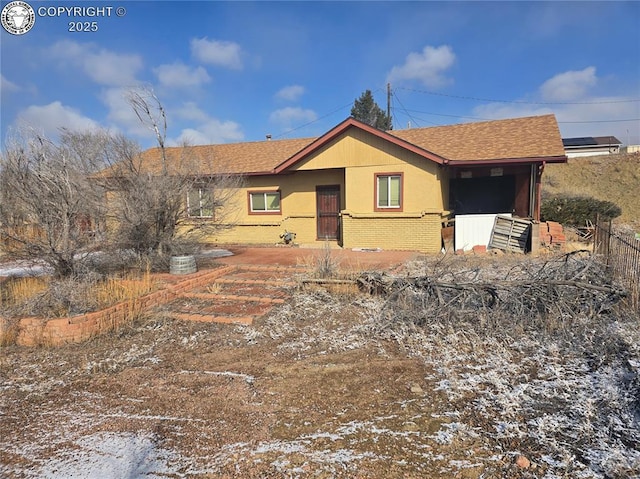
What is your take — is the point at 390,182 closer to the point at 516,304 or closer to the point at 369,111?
the point at 516,304

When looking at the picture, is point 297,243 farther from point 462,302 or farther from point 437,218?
point 462,302

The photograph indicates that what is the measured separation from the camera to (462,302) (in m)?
5.42

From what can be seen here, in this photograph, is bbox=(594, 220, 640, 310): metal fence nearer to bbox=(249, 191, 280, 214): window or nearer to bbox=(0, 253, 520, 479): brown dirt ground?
bbox=(0, 253, 520, 479): brown dirt ground

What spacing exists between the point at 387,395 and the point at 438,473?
3.56 feet

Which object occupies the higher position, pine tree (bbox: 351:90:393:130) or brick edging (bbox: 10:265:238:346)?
Result: pine tree (bbox: 351:90:393:130)

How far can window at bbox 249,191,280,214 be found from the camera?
49.3 feet

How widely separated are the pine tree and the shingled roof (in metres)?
20.7

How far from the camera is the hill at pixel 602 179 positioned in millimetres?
25562

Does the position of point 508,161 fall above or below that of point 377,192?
above

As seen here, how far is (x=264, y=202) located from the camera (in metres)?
15.2

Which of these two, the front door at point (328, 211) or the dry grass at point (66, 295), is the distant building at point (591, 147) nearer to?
the front door at point (328, 211)

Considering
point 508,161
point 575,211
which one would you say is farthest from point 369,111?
point 508,161

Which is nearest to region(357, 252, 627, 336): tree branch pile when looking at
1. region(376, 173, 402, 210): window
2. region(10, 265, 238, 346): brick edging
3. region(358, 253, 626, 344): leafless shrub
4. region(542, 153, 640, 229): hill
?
region(358, 253, 626, 344): leafless shrub

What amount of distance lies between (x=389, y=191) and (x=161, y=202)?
7.40 metres
